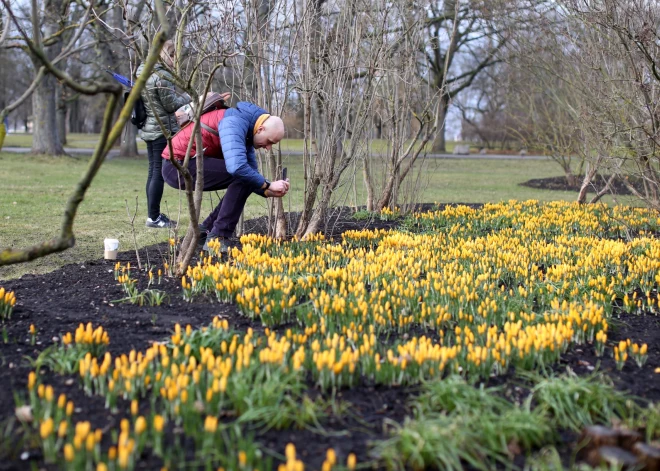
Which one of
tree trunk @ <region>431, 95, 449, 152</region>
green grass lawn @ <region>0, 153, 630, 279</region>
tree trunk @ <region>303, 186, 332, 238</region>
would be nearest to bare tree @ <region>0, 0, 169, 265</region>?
green grass lawn @ <region>0, 153, 630, 279</region>

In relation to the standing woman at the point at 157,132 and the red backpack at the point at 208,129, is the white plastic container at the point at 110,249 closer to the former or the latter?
the red backpack at the point at 208,129

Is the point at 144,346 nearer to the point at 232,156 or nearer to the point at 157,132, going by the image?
the point at 232,156

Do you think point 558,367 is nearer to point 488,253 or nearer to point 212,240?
point 488,253

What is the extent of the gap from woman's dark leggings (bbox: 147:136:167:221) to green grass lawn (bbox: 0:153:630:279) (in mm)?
150

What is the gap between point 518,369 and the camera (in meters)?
3.20

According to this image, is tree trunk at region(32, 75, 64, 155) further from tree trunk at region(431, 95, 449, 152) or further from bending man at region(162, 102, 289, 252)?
bending man at region(162, 102, 289, 252)

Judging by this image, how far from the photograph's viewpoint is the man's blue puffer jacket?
18.4 feet

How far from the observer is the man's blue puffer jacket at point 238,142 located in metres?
5.60

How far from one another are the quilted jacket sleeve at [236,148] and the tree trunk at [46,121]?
1525 cm

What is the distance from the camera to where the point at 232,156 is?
5.60 metres

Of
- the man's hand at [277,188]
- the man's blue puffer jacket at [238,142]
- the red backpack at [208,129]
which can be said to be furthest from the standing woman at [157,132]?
the man's hand at [277,188]

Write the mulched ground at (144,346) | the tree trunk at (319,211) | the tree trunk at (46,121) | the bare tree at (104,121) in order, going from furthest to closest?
the tree trunk at (46,121) < the tree trunk at (319,211) < the bare tree at (104,121) < the mulched ground at (144,346)

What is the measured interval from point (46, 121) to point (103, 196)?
9550 mm

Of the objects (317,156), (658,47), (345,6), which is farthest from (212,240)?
(658,47)
